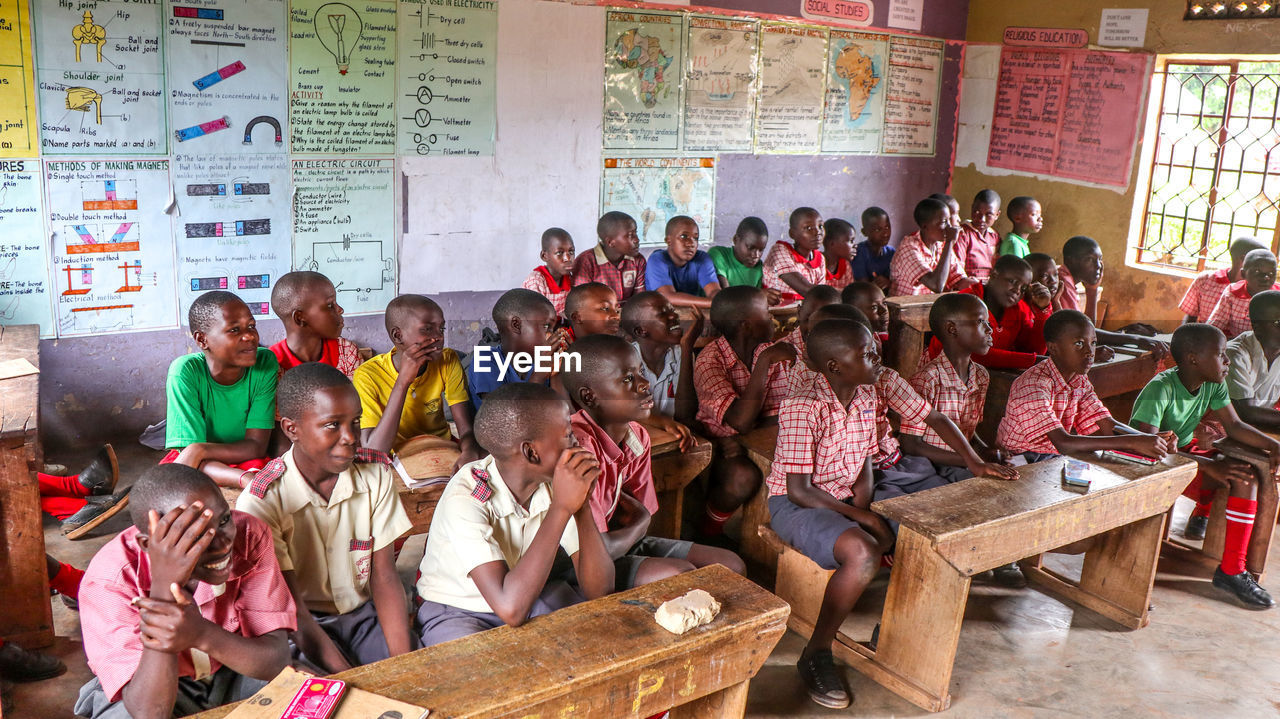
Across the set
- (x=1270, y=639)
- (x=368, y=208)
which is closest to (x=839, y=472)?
Result: (x=1270, y=639)

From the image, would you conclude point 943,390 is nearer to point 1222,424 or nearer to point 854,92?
point 1222,424

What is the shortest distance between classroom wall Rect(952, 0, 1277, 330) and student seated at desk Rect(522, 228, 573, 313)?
432cm

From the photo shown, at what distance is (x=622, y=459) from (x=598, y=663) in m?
0.94

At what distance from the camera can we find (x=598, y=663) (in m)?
2.03

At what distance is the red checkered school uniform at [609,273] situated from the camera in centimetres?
535

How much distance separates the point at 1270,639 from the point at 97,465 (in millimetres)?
4542

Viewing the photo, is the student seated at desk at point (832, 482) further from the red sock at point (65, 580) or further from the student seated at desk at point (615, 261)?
the red sock at point (65, 580)

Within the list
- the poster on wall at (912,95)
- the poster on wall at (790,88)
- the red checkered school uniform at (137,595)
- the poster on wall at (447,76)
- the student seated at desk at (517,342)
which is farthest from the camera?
the poster on wall at (912,95)

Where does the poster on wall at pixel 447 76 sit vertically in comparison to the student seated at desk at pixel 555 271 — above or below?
above

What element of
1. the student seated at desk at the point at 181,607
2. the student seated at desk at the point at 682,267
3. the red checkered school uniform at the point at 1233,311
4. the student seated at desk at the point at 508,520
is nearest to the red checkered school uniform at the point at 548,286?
the student seated at desk at the point at 682,267

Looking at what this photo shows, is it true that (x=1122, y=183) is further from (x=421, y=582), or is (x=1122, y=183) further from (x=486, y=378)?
(x=421, y=582)

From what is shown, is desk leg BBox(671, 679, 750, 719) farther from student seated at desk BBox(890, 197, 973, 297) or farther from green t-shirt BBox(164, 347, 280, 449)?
student seated at desk BBox(890, 197, 973, 297)

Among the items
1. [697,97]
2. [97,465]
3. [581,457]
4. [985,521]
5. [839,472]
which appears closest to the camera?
[581,457]

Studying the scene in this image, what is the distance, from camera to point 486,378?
11.8 ft
